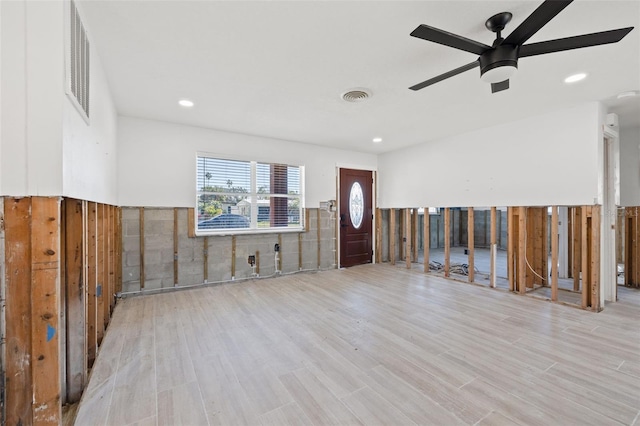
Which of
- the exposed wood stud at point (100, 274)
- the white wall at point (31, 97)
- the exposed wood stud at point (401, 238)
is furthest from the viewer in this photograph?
the exposed wood stud at point (401, 238)

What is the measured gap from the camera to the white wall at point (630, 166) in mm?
4723

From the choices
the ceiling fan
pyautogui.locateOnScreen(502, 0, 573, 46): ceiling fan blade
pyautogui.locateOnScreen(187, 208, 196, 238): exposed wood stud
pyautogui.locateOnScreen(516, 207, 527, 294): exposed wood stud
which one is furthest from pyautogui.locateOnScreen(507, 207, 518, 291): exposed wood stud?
pyautogui.locateOnScreen(187, 208, 196, 238): exposed wood stud

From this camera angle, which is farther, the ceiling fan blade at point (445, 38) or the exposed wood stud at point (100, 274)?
the exposed wood stud at point (100, 274)

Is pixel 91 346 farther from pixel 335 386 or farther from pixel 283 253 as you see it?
pixel 283 253

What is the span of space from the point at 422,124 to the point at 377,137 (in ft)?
3.16

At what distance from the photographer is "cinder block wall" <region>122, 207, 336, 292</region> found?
4.23 m

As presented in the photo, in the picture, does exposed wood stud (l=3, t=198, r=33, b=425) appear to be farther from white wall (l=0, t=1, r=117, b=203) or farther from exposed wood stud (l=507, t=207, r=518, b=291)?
exposed wood stud (l=507, t=207, r=518, b=291)

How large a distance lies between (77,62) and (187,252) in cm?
332

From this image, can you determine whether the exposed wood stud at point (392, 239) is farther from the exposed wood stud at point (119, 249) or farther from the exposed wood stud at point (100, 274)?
the exposed wood stud at point (100, 274)

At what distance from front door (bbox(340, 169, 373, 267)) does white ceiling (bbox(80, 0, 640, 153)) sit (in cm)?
216

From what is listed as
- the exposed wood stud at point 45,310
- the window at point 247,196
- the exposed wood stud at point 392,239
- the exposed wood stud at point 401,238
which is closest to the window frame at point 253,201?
the window at point 247,196

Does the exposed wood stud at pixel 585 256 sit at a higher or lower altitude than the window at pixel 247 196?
lower

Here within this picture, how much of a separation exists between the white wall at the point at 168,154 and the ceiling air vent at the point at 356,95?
7.71ft

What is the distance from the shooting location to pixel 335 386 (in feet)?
6.60
